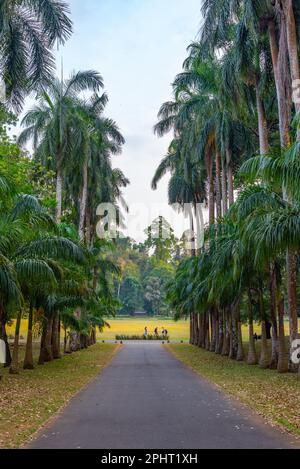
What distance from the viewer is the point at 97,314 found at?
129 ft

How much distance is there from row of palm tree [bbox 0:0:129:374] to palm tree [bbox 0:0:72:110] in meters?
0.03

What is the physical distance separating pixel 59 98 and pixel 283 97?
14837mm

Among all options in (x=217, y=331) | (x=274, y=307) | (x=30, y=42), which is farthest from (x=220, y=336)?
(x=30, y=42)

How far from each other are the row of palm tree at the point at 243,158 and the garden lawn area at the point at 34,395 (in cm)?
618

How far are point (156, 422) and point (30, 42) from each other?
49.9 ft

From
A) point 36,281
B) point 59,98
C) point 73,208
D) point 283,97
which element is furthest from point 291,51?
point 73,208

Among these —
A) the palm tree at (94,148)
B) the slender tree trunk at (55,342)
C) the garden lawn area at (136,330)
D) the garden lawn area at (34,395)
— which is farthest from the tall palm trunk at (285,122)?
the garden lawn area at (136,330)

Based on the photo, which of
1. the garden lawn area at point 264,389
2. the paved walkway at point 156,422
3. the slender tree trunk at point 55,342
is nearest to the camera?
the paved walkway at point 156,422

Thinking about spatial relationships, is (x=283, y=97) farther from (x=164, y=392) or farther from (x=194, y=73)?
(x=194, y=73)

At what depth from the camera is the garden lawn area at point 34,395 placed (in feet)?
29.8

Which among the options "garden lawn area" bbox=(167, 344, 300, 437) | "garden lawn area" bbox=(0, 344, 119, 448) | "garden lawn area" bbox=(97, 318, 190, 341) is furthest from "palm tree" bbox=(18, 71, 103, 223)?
"garden lawn area" bbox=(97, 318, 190, 341)

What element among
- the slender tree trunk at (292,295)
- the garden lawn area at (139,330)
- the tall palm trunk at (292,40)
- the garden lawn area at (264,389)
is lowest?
the garden lawn area at (264,389)

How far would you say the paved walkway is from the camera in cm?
788

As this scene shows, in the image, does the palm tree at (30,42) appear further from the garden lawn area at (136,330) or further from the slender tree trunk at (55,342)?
the garden lawn area at (136,330)
